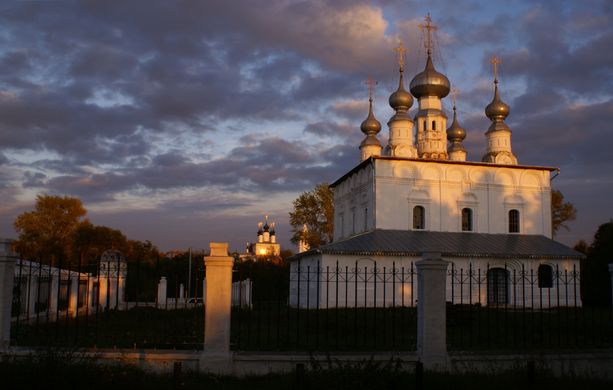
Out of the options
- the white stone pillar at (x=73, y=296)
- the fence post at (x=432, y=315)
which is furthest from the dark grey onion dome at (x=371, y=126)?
the fence post at (x=432, y=315)

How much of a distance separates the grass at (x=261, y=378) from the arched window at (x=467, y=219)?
21956 mm

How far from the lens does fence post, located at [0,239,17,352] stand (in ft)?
28.3

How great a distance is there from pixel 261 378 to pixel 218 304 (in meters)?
1.21

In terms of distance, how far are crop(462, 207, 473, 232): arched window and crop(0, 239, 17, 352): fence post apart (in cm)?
2469

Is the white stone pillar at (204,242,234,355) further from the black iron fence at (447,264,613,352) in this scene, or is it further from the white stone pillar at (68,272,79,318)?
the white stone pillar at (68,272,79,318)

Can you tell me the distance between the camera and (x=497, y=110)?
33.9 m

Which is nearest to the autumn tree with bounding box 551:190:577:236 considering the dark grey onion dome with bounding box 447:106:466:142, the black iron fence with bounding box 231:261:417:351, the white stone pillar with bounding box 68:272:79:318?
the dark grey onion dome with bounding box 447:106:466:142

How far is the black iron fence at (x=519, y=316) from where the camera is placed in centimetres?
1074

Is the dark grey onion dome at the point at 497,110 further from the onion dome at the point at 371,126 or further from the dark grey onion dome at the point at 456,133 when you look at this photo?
the onion dome at the point at 371,126

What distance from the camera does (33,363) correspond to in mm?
7605

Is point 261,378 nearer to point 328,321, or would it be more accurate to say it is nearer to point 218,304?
point 218,304

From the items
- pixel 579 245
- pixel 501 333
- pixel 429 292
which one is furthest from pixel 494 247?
pixel 429 292

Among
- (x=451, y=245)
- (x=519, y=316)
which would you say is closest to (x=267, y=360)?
(x=519, y=316)

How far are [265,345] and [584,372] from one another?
577 cm
